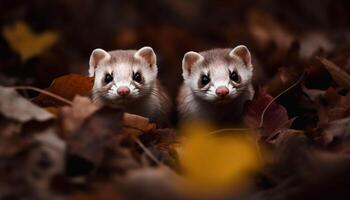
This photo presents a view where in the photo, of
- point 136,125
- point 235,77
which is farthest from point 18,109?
point 235,77

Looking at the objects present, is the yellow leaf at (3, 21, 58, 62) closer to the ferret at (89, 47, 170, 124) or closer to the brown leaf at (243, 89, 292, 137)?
the ferret at (89, 47, 170, 124)

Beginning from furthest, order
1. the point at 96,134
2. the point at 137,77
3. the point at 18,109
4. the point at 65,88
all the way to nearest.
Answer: the point at 137,77, the point at 65,88, the point at 18,109, the point at 96,134

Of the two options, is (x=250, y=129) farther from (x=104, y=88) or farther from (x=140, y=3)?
(x=140, y=3)

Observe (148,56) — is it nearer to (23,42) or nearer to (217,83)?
(217,83)

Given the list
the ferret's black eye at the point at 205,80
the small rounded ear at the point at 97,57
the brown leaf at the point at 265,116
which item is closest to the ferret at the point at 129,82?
the small rounded ear at the point at 97,57

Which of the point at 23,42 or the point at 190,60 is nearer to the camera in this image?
the point at 190,60

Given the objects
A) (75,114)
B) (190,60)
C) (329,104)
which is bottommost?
(75,114)


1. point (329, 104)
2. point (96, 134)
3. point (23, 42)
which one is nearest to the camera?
point (96, 134)
